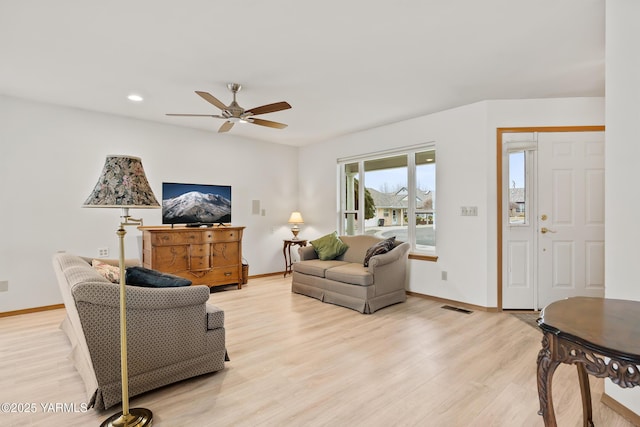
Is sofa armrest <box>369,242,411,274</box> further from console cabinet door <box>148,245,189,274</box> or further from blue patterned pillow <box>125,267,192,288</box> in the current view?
console cabinet door <box>148,245,189,274</box>

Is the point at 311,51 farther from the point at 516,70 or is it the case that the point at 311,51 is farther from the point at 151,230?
the point at 151,230

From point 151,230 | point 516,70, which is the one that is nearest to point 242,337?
point 151,230

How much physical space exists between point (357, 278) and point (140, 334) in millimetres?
2476

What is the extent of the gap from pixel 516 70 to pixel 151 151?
4.81 metres

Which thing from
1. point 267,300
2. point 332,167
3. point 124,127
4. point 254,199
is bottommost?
point 267,300

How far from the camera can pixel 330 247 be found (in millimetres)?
5023

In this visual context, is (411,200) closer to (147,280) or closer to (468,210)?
(468,210)

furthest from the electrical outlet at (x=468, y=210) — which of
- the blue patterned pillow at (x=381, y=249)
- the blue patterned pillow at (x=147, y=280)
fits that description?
the blue patterned pillow at (x=147, y=280)

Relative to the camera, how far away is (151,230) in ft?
14.5

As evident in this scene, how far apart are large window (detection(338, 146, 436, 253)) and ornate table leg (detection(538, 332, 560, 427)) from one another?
11.2 feet

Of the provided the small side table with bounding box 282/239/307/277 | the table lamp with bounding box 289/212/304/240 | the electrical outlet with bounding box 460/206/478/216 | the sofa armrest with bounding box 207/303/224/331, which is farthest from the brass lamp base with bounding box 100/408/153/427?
the table lamp with bounding box 289/212/304/240

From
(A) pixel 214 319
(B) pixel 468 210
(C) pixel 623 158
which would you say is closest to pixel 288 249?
(B) pixel 468 210

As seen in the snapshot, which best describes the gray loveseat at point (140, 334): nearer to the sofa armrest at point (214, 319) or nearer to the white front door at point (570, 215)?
the sofa armrest at point (214, 319)

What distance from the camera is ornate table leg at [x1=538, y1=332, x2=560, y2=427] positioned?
1.26 metres
